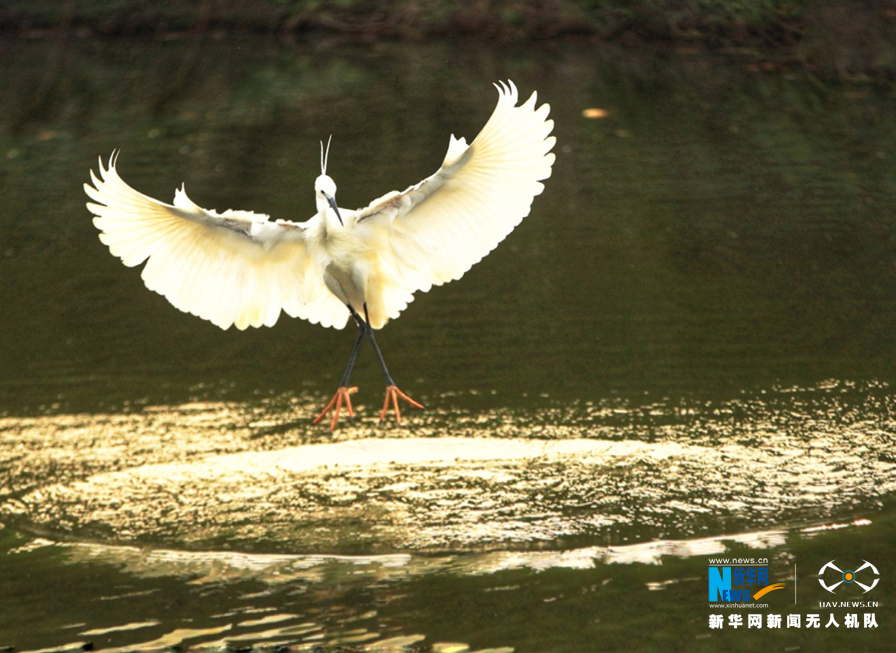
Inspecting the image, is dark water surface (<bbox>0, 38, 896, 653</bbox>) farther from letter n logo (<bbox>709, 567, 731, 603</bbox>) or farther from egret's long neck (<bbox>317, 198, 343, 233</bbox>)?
egret's long neck (<bbox>317, 198, 343, 233</bbox>)

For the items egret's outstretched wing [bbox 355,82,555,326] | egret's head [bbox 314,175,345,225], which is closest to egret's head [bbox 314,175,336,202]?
egret's head [bbox 314,175,345,225]

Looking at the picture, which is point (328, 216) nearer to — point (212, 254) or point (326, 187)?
point (326, 187)

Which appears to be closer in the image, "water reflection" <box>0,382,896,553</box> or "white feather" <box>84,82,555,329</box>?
"white feather" <box>84,82,555,329</box>

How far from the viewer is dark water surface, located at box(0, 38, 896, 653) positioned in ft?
12.7

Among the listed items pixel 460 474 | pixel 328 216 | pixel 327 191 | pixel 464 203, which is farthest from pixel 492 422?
pixel 327 191

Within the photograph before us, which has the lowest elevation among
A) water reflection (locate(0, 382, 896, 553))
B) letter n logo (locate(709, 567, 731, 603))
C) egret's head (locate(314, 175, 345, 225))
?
letter n logo (locate(709, 567, 731, 603))

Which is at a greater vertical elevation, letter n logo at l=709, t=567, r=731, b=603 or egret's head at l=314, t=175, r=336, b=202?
egret's head at l=314, t=175, r=336, b=202

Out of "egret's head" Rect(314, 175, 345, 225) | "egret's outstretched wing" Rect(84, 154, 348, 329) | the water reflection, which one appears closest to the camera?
"egret's head" Rect(314, 175, 345, 225)

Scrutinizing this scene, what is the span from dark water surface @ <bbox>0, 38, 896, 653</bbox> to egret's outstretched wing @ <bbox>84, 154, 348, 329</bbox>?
2.67ft

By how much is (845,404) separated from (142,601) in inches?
115

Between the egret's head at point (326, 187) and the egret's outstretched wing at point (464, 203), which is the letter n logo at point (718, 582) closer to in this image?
the egret's outstretched wing at point (464, 203)

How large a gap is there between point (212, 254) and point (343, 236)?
0.47m

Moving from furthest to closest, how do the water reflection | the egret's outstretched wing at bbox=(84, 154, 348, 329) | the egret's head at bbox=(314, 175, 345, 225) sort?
1. the water reflection
2. the egret's outstretched wing at bbox=(84, 154, 348, 329)
3. the egret's head at bbox=(314, 175, 345, 225)

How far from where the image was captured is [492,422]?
4848 mm
